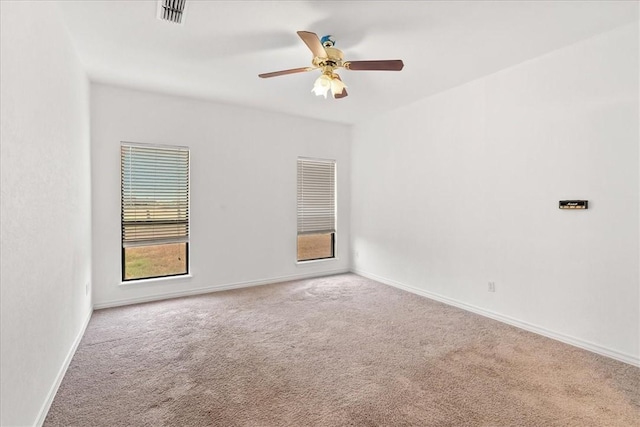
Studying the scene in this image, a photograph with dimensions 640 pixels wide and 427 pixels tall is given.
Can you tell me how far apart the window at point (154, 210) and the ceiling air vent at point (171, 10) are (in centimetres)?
212

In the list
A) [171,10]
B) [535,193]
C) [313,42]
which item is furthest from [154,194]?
[535,193]

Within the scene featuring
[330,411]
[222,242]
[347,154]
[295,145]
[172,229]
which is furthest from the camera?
[347,154]

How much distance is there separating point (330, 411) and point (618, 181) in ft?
9.85

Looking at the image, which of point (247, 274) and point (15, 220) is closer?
point (15, 220)

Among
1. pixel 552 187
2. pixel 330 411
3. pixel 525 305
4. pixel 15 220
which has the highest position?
pixel 552 187

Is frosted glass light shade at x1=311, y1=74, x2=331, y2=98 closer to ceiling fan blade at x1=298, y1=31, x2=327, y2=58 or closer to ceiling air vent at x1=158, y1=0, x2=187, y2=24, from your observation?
ceiling fan blade at x1=298, y1=31, x2=327, y2=58

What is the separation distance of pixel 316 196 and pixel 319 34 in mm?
3173

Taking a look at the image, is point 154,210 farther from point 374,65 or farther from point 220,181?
point 374,65

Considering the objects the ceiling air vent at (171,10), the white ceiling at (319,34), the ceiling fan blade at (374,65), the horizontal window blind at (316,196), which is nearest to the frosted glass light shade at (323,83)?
the ceiling fan blade at (374,65)

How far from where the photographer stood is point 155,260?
4.38 metres

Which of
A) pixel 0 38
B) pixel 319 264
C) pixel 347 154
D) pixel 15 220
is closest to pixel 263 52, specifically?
pixel 0 38

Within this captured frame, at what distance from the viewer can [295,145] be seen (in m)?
5.35

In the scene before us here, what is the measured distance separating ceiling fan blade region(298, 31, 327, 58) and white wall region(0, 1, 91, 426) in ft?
5.20

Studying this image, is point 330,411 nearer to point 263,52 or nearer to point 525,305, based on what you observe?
point 525,305
